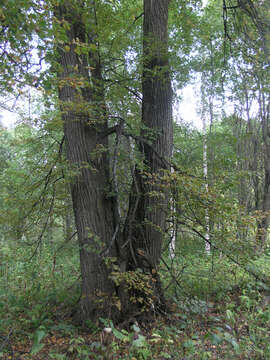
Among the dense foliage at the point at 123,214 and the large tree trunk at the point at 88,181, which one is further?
the large tree trunk at the point at 88,181

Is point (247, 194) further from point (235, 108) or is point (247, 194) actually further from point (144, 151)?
point (144, 151)

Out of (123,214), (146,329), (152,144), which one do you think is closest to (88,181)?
(123,214)

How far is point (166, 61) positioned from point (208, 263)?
5005 millimetres

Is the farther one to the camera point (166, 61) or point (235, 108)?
point (235, 108)

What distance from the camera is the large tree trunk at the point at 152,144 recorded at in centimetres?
387

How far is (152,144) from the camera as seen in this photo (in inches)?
162

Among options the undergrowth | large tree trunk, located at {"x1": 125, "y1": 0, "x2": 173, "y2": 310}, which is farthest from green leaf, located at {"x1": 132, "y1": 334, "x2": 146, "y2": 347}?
large tree trunk, located at {"x1": 125, "y1": 0, "x2": 173, "y2": 310}

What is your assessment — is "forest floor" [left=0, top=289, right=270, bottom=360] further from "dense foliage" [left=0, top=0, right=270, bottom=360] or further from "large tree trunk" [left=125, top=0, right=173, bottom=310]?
"large tree trunk" [left=125, top=0, right=173, bottom=310]

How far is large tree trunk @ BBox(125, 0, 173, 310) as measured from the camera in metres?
A: 3.87

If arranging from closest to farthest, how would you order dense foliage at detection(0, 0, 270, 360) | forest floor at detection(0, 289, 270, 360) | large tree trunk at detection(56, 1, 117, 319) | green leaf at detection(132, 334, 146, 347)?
green leaf at detection(132, 334, 146, 347) < forest floor at detection(0, 289, 270, 360) < dense foliage at detection(0, 0, 270, 360) < large tree trunk at detection(56, 1, 117, 319)

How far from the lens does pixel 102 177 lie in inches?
164

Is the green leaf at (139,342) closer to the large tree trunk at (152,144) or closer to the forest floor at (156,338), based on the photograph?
the forest floor at (156,338)

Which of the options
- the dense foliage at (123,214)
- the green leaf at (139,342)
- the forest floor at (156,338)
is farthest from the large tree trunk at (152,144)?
the green leaf at (139,342)

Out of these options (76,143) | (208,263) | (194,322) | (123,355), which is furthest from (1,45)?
(208,263)
